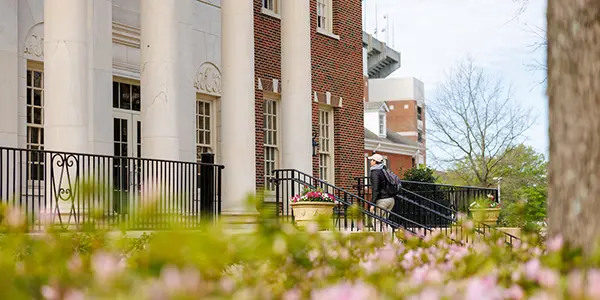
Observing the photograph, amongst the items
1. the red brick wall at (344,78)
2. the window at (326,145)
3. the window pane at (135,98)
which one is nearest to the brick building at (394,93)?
the red brick wall at (344,78)

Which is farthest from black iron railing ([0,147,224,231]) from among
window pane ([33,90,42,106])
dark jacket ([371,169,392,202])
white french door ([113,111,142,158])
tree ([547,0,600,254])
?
tree ([547,0,600,254])

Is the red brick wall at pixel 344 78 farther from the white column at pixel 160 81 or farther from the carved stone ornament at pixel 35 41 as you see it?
the carved stone ornament at pixel 35 41

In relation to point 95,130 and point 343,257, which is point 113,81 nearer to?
point 95,130

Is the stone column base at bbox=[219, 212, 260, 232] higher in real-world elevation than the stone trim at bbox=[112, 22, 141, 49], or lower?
lower

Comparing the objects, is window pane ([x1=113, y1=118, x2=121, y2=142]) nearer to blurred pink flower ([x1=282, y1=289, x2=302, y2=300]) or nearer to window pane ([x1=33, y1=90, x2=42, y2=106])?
window pane ([x1=33, y1=90, x2=42, y2=106])

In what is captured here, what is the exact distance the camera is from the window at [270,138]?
23.3 meters

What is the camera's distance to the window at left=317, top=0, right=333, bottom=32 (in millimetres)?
25734

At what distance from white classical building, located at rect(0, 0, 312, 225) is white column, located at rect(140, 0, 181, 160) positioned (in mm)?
19

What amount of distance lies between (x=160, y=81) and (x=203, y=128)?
5.45 meters

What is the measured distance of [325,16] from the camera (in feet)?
84.9

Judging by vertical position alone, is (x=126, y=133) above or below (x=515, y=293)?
above

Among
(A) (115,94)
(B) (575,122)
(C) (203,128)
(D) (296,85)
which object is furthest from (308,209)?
(B) (575,122)

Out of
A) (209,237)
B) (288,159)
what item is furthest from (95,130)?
(209,237)

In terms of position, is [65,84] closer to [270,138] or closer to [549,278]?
[270,138]
